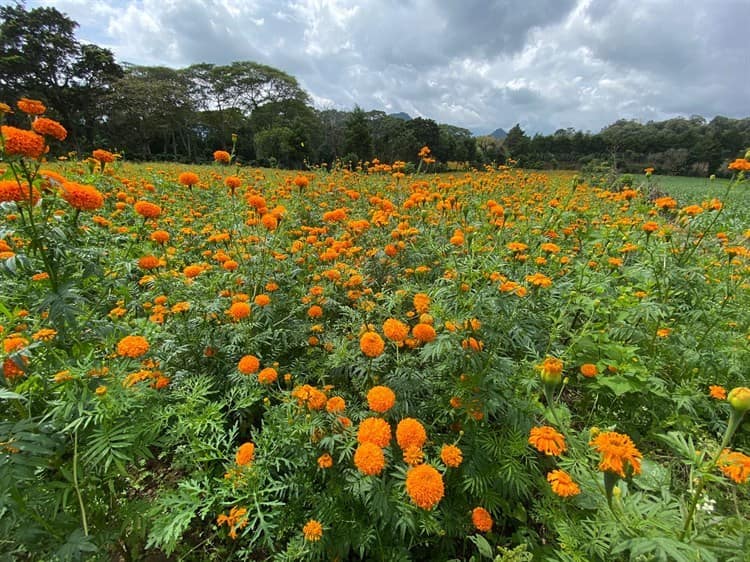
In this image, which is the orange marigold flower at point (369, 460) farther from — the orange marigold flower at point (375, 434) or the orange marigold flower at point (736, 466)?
the orange marigold flower at point (736, 466)

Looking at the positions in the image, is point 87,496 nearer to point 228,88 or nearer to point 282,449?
point 282,449

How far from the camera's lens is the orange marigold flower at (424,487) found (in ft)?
3.87

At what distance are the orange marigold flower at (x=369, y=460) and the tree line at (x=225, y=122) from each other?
1575 centimetres

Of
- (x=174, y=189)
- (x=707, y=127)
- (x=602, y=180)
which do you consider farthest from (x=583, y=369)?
(x=707, y=127)

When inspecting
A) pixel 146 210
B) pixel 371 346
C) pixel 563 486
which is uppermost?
pixel 146 210

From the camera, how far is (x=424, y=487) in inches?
47.1

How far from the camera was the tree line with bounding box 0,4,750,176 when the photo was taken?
74.7 feet

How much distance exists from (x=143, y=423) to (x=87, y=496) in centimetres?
34

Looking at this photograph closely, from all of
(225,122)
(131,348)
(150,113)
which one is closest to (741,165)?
(131,348)

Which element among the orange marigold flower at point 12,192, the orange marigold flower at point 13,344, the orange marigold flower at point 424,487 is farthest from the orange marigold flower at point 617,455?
the orange marigold flower at point 12,192

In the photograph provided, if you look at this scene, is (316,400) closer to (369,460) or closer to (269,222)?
(369,460)

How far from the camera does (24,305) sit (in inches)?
77.5

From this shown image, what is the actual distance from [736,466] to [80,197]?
2743mm

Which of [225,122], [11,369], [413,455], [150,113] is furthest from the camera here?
[225,122]
